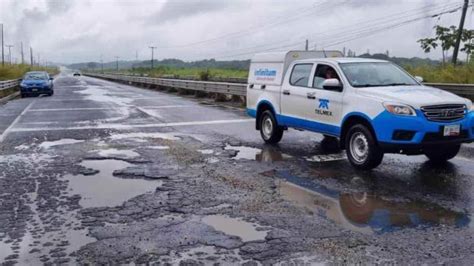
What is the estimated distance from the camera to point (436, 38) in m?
39.3

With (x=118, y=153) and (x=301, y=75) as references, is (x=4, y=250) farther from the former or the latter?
(x=301, y=75)

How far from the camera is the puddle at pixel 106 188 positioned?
6406 millimetres

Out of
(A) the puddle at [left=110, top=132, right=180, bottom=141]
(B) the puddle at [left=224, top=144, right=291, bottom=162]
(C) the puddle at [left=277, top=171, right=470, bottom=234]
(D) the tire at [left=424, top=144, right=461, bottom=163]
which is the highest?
(D) the tire at [left=424, top=144, right=461, bottom=163]

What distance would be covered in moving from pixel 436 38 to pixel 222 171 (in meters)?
35.8

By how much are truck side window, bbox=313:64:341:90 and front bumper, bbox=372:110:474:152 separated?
173 centimetres

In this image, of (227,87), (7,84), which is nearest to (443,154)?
(227,87)

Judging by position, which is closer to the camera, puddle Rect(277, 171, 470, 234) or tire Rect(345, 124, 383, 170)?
puddle Rect(277, 171, 470, 234)

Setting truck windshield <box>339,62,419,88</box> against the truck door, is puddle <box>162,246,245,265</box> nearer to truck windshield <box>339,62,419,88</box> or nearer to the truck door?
the truck door

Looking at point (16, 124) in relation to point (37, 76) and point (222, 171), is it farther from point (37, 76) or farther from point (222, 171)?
point (37, 76)

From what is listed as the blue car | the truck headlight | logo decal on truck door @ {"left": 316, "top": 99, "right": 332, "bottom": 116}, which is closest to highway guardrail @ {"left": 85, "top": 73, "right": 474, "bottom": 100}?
the blue car

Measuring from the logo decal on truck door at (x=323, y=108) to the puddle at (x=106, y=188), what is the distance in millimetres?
3314

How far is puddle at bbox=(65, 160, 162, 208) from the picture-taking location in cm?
641

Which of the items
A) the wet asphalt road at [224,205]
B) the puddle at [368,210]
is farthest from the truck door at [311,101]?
the puddle at [368,210]

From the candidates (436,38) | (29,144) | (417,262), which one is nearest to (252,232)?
(417,262)
